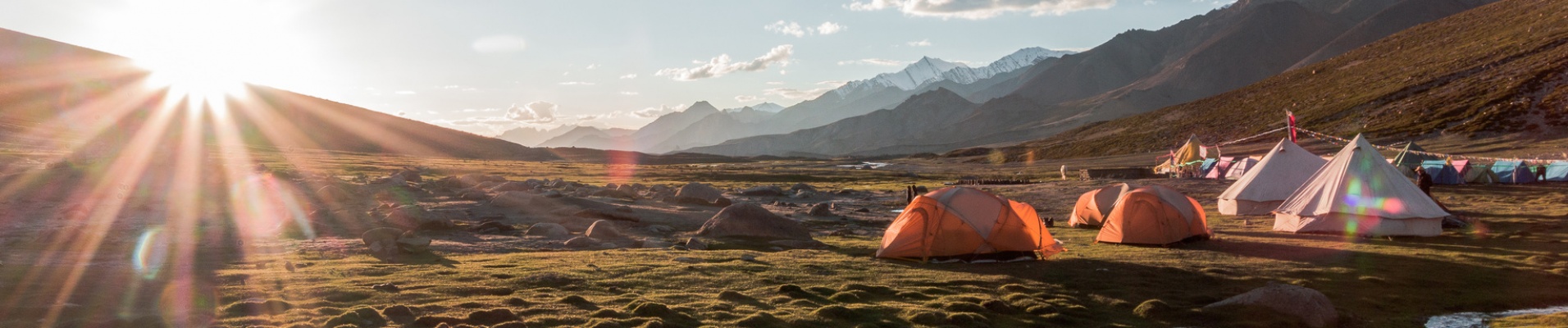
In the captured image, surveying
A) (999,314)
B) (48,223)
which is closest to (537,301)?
(999,314)

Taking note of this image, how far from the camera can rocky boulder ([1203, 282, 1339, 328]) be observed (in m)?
15.0

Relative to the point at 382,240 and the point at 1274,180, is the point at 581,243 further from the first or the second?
the point at 1274,180

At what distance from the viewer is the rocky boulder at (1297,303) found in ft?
49.3

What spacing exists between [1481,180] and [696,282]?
48795 millimetres

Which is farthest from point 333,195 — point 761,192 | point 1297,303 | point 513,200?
point 1297,303

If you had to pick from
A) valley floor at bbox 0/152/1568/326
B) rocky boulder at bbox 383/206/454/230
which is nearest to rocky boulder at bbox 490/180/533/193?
rocky boulder at bbox 383/206/454/230

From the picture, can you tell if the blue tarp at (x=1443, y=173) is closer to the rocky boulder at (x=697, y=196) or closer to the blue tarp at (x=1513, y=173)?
the blue tarp at (x=1513, y=173)

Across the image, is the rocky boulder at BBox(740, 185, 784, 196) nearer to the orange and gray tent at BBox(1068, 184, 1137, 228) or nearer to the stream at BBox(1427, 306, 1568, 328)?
the orange and gray tent at BBox(1068, 184, 1137, 228)

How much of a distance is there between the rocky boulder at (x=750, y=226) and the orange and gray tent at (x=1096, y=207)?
41.5 ft

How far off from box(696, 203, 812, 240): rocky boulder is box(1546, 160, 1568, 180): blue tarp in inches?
1647

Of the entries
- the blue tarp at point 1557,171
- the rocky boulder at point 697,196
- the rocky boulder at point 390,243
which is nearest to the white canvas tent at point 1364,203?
the blue tarp at point 1557,171

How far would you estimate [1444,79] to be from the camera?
131 m

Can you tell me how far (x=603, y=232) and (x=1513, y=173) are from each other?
158ft

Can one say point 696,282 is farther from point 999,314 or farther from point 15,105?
point 15,105
